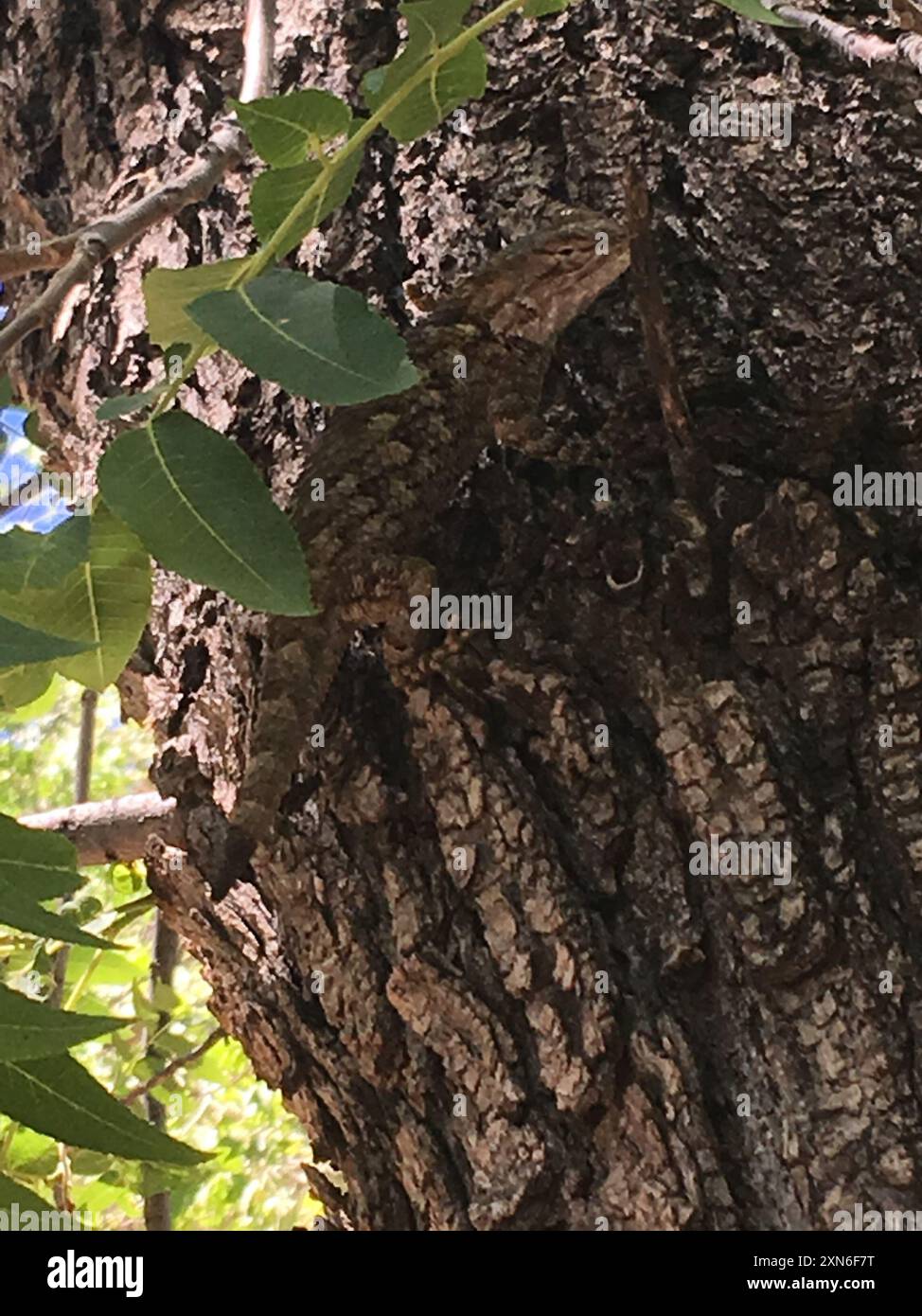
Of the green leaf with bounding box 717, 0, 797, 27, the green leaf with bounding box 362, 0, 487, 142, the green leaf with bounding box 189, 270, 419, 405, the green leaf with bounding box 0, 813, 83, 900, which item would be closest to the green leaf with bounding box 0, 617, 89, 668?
the green leaf with bounding box 0, 813, 83, 900

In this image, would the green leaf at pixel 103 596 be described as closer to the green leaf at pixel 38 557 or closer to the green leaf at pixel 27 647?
the green leaf at pixel 38 557

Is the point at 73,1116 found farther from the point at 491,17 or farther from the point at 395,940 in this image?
the point at 491,17

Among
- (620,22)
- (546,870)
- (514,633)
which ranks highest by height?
(620,22)

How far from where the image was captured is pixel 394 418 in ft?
5.64

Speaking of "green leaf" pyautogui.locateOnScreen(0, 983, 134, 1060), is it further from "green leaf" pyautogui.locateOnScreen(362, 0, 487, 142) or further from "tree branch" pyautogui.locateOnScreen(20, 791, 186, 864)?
"tree branch" pyautogui.locateOnScreen(20, 791, 186, 864)

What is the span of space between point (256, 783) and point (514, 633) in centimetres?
34

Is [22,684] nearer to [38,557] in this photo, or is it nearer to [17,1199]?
[38,557]

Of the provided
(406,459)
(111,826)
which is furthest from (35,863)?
(111,826)

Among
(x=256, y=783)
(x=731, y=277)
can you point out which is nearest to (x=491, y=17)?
(x=731, y=277)

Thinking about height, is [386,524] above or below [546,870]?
above

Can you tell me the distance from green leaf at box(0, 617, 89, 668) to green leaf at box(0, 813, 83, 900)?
0.11 metres

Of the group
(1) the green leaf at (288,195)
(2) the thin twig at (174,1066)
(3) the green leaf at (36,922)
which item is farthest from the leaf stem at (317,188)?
(2) the thin twig at (174,1066)

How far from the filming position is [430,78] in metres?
1.00

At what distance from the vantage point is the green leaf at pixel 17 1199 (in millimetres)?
739
